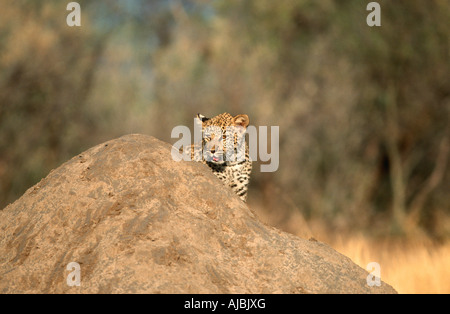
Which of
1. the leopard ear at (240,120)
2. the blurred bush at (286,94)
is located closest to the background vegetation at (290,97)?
the blurred bush at (286,94)

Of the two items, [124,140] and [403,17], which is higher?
[403,17]

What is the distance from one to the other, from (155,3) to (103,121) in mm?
13395

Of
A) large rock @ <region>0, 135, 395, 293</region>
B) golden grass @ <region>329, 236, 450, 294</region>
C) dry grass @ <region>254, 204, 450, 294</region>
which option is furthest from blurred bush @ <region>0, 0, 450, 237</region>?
large rock @ <region>0, 135, 395, 293</region>

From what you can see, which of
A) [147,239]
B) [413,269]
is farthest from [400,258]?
[147,239]

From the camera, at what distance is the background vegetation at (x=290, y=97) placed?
1432 centimetres

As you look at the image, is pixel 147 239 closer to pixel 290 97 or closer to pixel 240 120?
pixel 240 120

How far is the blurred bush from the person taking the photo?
1435cm

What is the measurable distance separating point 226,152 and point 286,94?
34.1ft

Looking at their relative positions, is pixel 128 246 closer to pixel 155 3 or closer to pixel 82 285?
pixel 82 285

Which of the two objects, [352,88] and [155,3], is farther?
[155,3]

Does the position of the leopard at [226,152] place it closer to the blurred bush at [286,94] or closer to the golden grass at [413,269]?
the golden grass at [413,269]

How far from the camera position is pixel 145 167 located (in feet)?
16.7

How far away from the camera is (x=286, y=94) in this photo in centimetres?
1794

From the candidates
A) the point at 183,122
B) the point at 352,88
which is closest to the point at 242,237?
the point at 183,122
